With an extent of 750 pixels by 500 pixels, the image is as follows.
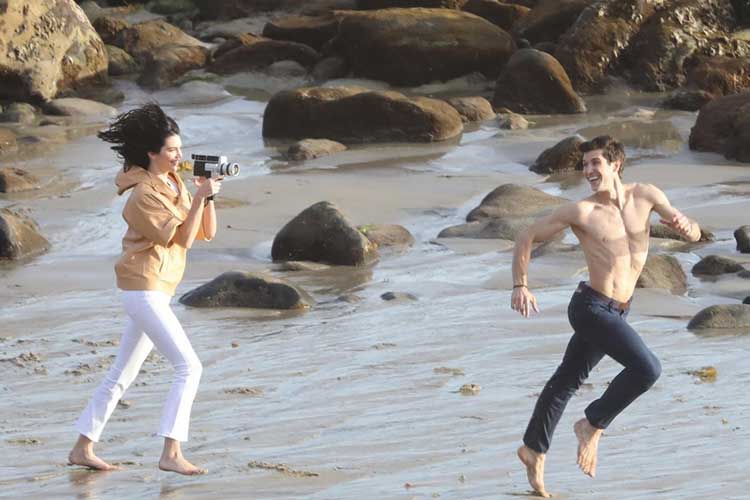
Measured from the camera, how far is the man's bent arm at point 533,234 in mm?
6395

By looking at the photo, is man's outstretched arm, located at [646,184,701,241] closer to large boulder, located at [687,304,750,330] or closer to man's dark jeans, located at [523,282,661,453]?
man's dark jeans, located at [523,282,661,453]

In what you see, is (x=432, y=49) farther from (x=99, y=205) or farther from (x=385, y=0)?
(x=99, y=205)

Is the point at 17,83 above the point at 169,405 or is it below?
below

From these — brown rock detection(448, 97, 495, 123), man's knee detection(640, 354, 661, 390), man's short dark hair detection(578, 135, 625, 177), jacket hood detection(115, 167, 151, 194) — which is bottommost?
brown rock detection(448, 97, 495, 123)

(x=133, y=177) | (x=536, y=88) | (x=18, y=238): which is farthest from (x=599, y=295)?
(x=536, y=88)

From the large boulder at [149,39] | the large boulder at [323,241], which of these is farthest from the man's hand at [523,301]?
the large boulder at [149,39]

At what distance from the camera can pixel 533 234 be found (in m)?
6.41

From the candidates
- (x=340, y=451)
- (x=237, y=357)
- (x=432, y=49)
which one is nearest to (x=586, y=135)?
(x=432, y=49)

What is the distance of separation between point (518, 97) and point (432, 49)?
2.90 m

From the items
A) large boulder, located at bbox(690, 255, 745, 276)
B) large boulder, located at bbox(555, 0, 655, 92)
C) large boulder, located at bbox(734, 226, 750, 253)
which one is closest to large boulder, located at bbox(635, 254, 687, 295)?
large boulder, located at bbox(690, 255, 745, 276)

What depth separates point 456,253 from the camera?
1400 cm

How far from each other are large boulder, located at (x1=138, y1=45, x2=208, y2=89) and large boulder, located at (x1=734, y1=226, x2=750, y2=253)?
14.4m

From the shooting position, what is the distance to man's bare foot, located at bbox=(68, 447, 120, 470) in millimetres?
7129

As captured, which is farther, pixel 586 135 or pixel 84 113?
pixel 84 113
